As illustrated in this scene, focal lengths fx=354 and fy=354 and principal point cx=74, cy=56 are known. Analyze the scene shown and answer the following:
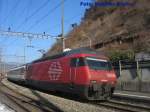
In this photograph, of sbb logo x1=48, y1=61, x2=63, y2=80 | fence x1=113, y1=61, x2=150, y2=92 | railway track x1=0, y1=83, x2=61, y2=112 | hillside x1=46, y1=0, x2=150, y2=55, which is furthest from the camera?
hillside x1=46, y1=0, x2=150, y2=55

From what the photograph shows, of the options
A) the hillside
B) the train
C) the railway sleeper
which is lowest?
the railway sleeper

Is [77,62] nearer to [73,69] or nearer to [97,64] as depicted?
[73,69]

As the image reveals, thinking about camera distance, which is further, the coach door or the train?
the coach door

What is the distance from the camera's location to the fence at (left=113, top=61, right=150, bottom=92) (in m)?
28.8

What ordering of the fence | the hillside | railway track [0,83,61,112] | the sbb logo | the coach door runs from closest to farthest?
railway track [0,83,61,112] < the coach door < the sbb logo < the fence < the hillside

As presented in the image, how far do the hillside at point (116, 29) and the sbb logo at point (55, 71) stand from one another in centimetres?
1773

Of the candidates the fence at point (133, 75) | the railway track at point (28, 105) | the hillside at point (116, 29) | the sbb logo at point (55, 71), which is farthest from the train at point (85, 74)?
the hillside at point (116, 29)

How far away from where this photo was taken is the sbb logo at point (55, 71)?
23.8 meters

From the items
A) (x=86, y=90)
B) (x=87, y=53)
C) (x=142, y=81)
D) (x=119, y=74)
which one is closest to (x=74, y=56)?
(x=87, y=53)

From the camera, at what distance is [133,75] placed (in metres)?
30.8

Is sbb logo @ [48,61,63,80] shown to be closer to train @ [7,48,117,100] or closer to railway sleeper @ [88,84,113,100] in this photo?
train @ [7,48,117,100]

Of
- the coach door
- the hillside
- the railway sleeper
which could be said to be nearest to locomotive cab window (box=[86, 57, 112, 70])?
the coach door

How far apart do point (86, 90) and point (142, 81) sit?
1036cm

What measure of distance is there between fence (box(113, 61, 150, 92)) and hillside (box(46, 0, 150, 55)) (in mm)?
9747
